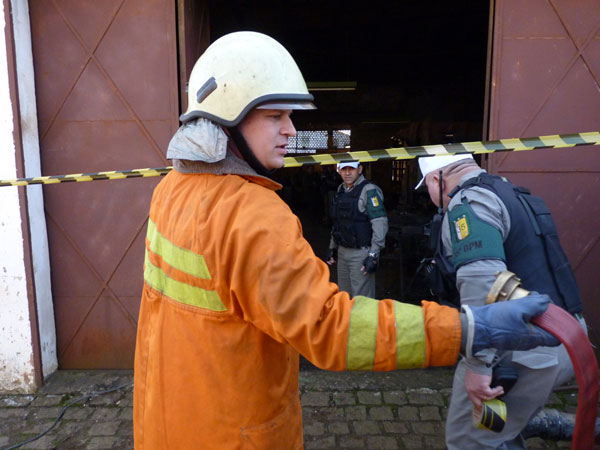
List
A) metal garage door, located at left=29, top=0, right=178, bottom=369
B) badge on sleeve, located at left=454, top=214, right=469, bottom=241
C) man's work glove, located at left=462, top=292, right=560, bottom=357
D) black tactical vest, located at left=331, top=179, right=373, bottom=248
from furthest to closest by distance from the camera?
black tactical vest, located at left=331, top=179, right=373, bottom=248
metal garage door, located at left=29, top=0, right=178, bottom=369
badge on sleeve, located at left=454, top=214, right=469, bottom=241
man's work glove, located at left=462, top=292, right=560, bottom=357

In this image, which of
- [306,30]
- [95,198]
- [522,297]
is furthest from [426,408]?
[306,30]

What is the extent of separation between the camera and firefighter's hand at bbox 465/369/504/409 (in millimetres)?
2162

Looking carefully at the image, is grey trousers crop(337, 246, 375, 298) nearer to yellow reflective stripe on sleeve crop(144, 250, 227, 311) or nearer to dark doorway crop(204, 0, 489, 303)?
dark doorway crop(204, 0, 489, 303)

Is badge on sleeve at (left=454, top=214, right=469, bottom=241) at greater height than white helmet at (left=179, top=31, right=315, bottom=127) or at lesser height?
lesser

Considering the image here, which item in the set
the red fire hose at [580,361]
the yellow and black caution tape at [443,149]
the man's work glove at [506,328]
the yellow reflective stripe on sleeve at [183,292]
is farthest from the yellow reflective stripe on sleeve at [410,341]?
the yellow and black caution tape at [443,149]

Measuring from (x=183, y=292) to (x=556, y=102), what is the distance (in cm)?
389

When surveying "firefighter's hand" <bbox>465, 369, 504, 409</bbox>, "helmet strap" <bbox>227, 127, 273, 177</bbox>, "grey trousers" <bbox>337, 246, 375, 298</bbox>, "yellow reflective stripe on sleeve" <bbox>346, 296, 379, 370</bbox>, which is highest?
"helmet strap" <bbox>227, 127, 273, 177</bbox>

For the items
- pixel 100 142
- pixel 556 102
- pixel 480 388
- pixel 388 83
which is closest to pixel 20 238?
pixel 100 142

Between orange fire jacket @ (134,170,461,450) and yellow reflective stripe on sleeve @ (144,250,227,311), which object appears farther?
yellow reflective stripe on sleeve @ (144,250,227,311)

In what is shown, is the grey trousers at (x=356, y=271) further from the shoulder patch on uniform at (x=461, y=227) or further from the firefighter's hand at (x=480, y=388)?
the firefighter's hand at (x=480, y=388)

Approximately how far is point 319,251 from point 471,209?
314 inches

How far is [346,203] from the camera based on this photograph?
211 inches

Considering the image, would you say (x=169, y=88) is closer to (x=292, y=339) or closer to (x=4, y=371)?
(x=4, y=371)

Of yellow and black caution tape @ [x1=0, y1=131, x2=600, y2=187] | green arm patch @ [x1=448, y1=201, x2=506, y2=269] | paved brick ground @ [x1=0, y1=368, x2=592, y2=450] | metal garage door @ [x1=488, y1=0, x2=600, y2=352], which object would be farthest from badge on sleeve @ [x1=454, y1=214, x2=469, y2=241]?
metal garage door @ [x1=488, y1=0, x2=600, y2=352]
